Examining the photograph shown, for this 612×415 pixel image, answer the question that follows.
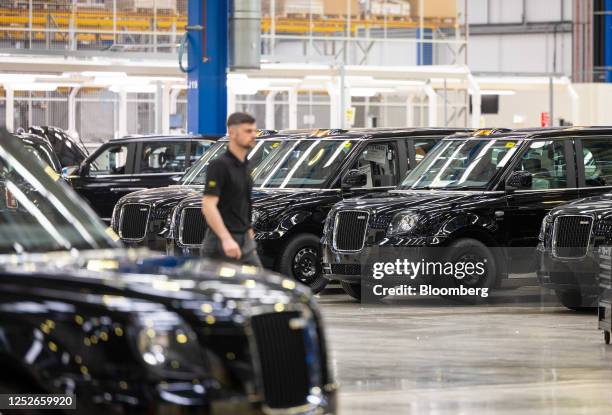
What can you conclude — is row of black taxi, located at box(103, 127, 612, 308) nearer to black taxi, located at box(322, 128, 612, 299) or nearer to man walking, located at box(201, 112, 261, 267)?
black taxi, located at box(322, 128, 612, 299)

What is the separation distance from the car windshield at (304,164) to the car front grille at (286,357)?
490 inches

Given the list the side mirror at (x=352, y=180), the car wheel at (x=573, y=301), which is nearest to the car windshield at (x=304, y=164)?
the side mirror at (x=352, y=180)

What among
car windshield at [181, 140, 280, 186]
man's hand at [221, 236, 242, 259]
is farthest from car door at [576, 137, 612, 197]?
man's hand at [221, 236, 242, 259]

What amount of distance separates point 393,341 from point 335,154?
5.55 m

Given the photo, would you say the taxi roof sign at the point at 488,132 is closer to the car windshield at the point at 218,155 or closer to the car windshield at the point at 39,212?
the car windshield at the point at 218,155

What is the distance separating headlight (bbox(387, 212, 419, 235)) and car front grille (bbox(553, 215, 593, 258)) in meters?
1.70

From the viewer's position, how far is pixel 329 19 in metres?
40.2

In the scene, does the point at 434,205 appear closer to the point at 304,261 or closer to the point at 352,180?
the point at 352,180

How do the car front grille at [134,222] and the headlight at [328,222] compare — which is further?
the car front grille at [134,222]

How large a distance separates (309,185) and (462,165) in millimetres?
2113

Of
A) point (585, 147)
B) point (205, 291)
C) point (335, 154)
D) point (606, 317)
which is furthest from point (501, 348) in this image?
point (205, 291)

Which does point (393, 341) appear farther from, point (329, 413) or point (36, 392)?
point (36, 392)

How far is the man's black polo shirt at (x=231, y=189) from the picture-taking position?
10.7 m

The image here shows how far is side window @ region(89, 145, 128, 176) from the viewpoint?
2548 centimetres
